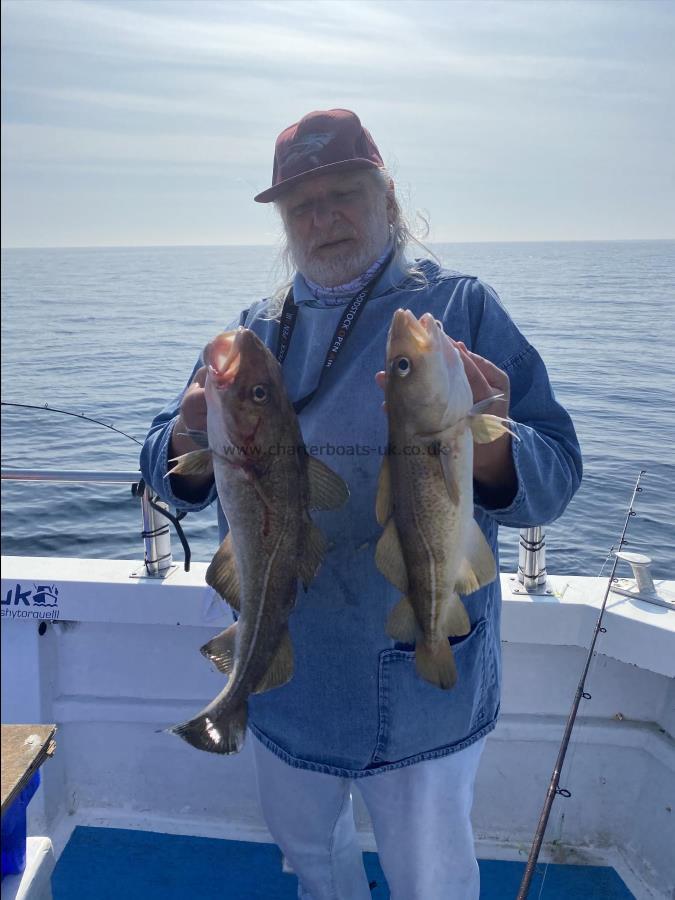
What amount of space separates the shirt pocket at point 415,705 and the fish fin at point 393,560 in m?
0.33

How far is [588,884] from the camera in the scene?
3.43 metres

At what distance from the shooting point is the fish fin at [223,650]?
2.14m

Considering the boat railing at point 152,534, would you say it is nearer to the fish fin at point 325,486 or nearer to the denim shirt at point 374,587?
the denim shirt at point 374,587

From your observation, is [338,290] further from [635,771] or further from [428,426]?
[635,771]

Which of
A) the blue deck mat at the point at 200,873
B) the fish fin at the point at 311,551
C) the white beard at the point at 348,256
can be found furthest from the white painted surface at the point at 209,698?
the white beard at the point at 348,256

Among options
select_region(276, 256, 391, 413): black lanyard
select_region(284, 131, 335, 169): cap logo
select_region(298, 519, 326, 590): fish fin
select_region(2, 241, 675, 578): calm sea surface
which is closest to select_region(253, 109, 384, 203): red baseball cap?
select_region(284, 131, 335, 169): cap logo

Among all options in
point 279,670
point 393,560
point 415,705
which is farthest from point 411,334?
point 415,705

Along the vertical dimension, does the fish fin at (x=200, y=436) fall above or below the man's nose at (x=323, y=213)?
below

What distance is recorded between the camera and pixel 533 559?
3.50 meters

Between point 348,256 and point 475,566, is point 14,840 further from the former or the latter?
point 348,256

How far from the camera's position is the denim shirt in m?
2.22

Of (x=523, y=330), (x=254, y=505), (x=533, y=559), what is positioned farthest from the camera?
(x=523, y=330)

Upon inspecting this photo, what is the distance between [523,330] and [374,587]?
32.7 feet

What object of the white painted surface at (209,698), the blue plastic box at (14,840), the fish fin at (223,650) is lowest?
the white painted surface at (209,698)
